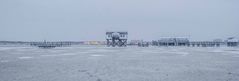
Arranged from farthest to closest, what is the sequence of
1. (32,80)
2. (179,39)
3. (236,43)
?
(179,39) → (236,43) → (32,80)

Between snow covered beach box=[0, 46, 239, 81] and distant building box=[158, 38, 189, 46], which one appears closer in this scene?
snow covered beach box=[0, 46, 239, 81]

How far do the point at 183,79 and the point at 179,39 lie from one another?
250 feet

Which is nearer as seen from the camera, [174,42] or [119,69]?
[119,69]

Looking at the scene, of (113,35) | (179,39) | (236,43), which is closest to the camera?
(113,35)

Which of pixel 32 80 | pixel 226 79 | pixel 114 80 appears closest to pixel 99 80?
pixel 114 80

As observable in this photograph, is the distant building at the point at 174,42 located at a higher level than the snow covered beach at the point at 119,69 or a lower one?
higher

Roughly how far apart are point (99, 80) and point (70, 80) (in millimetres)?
1086

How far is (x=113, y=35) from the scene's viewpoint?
68000 mm

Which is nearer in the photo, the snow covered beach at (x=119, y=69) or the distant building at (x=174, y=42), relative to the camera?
the snow covered beach at (x=119, y=69)

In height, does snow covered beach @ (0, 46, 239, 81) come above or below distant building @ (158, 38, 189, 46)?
below

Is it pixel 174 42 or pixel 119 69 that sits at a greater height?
pixel 174 42

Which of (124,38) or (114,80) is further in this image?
(124,38)

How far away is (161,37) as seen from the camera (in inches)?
3423

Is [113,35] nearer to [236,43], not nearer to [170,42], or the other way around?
[170,42]
